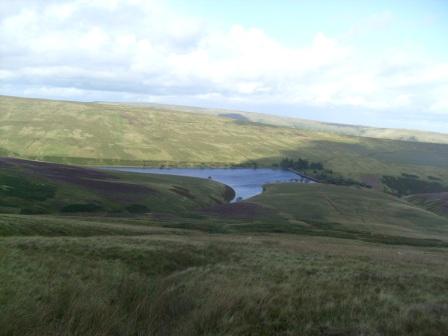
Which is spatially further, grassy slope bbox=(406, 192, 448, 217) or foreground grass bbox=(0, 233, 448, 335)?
grassy slope bbox=(406, 192, 448, 217)

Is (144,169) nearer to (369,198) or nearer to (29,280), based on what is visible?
(369,198)

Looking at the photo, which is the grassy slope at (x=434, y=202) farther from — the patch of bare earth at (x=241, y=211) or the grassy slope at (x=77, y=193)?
the grassy slope at (x=77, y=193)

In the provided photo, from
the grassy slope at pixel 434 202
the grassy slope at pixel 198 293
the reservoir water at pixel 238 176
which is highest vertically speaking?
the grassy slope at pixel 198 293

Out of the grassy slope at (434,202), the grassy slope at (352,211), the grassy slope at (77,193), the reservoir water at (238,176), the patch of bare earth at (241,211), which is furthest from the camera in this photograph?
the reservoir water at (238,176)

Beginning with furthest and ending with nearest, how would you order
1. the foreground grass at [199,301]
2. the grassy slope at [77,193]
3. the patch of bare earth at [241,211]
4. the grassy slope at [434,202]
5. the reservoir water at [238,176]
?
1. the reservoir water at [238,176]
2. the grassy slope at [434,202]
3. the patch of bare earth at [241,211]
4. the grassy slope at [77,193]
5. the foreground grass at [199,301]

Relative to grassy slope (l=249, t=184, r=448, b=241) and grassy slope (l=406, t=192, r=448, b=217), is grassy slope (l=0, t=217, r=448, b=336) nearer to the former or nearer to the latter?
grassy slope (l=249, t=184, r=448, b=241)

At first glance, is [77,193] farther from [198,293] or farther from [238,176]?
[238,176]

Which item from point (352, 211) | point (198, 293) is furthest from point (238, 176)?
point (198, 293)

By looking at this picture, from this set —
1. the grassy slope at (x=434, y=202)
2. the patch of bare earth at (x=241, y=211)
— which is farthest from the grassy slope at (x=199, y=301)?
the grassy slope at (x=434, y=202)

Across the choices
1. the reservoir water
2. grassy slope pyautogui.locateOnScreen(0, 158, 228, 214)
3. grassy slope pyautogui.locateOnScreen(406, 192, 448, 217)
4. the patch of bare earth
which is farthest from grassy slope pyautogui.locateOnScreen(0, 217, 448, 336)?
the reservoir water

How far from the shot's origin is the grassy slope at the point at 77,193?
70562 mm

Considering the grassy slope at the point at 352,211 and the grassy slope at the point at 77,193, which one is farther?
the grassy slope at the point at 352,211

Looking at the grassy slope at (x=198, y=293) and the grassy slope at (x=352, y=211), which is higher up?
the grassy slope at (x=198, y=293)

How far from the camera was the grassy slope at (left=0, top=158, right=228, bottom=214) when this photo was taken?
70.6 m
